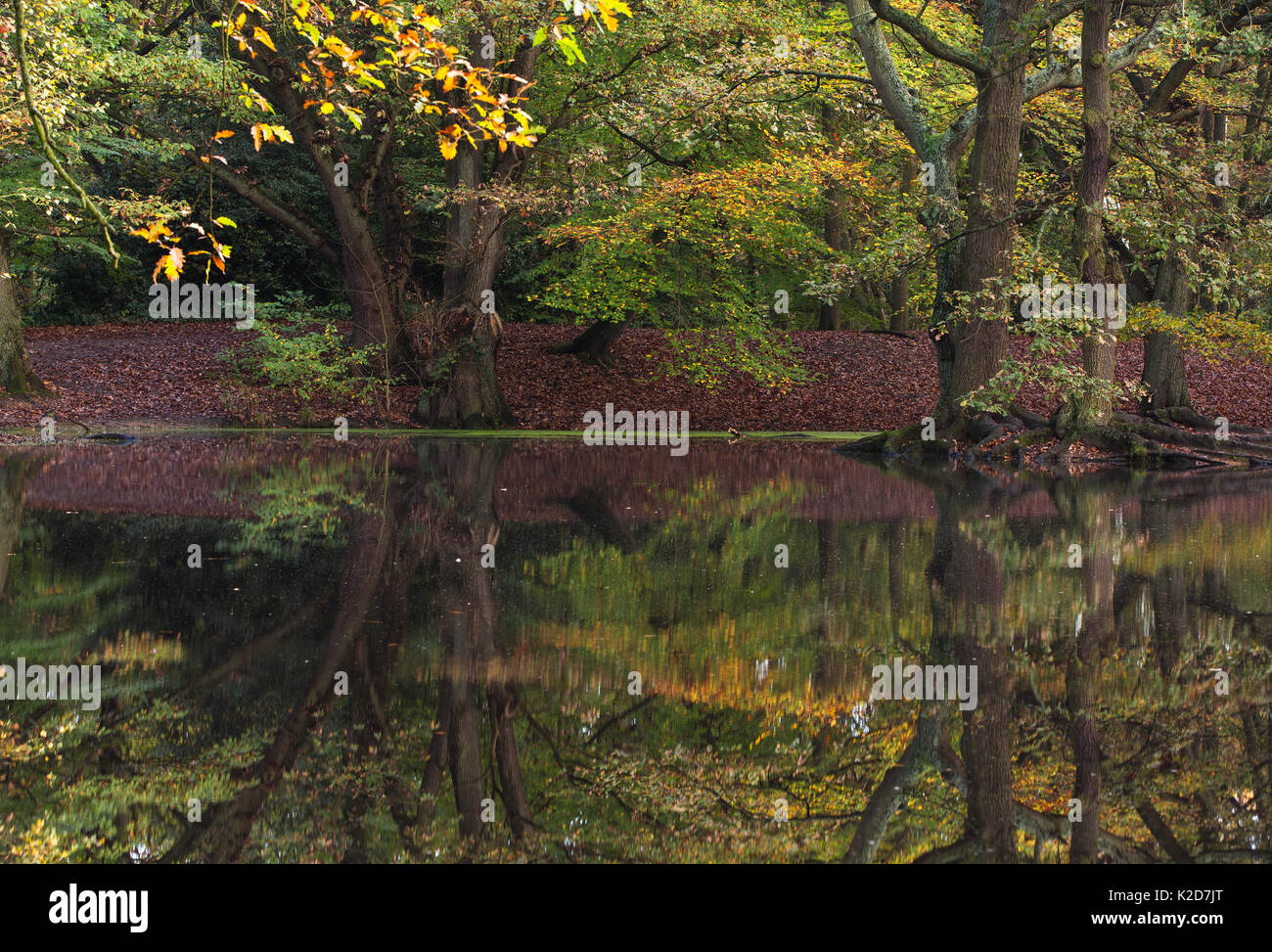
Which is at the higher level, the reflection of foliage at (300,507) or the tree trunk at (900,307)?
the tree trunk at (900,307)

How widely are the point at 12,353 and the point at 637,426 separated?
1233 cm

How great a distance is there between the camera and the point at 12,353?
24484 millimetres

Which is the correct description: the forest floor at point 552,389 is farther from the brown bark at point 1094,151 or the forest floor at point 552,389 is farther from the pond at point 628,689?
the pond at point 628,689

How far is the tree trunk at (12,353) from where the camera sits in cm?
2381

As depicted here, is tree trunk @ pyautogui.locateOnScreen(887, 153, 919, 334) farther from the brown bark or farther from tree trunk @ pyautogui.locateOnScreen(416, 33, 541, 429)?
the brown bark

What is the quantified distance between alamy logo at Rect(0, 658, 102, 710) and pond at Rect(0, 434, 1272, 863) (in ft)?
0.07

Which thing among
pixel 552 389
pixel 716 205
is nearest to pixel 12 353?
pixel 552 389

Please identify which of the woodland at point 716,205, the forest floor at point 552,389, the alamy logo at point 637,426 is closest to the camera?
the woodland at point 716,205

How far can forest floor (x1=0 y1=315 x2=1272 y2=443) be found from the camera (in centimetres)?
2639
